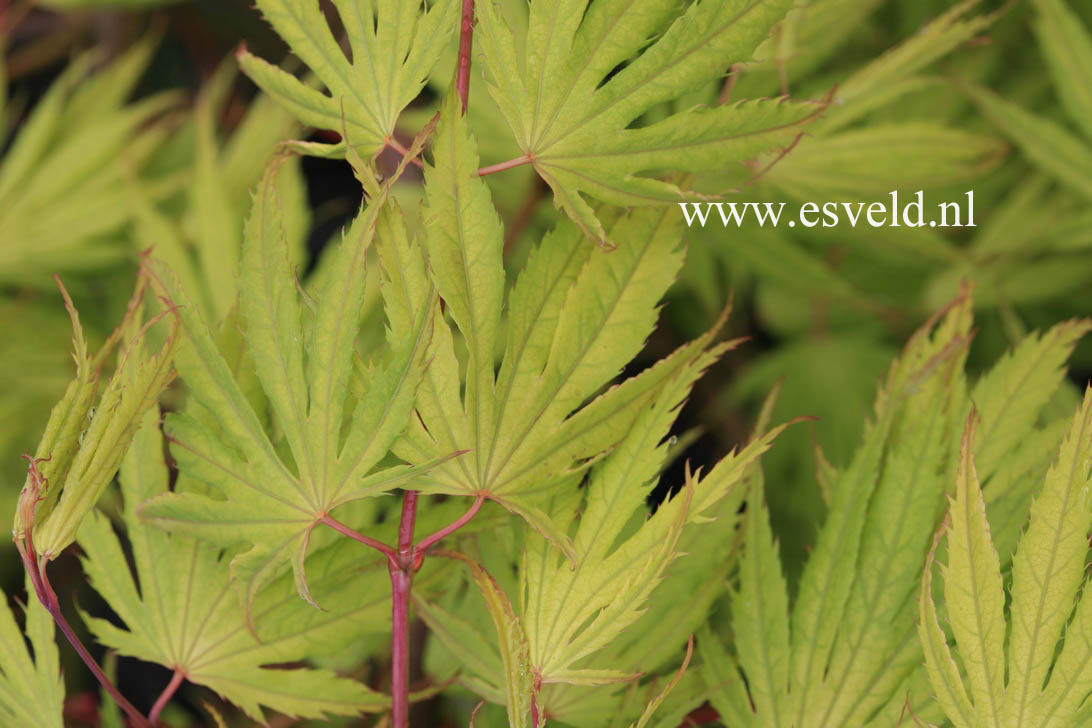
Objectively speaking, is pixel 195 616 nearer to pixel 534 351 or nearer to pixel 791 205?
pixel 534 351

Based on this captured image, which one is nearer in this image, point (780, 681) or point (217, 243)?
point (780, 681)

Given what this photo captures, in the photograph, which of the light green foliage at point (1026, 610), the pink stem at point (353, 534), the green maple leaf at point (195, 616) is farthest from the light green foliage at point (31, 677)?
the light green foliage at point (1026, 610)

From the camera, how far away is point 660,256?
41cm

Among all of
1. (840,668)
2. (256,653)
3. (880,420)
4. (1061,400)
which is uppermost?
(1061,400)

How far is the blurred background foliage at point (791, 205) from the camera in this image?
67 cm

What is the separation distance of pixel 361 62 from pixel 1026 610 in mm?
348

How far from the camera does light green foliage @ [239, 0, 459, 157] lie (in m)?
0.39

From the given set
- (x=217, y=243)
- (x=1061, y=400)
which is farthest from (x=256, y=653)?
(x=1061, y=400)

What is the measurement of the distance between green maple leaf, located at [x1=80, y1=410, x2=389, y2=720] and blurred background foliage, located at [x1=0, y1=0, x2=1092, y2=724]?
170mm

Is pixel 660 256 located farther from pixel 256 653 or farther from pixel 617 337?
pixel 256 653

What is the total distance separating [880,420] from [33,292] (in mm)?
751

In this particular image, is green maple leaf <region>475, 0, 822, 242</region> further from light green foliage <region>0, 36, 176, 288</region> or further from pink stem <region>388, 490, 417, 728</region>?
light green foliage <region>0, 36, 176, 288</region>

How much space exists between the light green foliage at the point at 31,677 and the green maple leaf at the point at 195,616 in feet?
0.12

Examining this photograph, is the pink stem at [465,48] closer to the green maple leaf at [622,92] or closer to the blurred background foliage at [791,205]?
the green maple leaf at [622,92]
